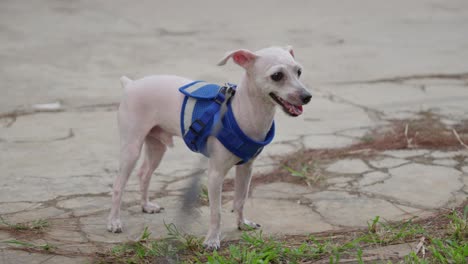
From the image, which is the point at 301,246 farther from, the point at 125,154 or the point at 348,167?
the point at 348,167

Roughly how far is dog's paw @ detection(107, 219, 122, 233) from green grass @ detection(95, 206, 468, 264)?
0.75 ft

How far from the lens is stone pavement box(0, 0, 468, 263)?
419 cm

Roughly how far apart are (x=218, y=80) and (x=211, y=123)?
3254mm

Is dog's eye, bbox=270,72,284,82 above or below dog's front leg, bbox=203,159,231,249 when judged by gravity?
above

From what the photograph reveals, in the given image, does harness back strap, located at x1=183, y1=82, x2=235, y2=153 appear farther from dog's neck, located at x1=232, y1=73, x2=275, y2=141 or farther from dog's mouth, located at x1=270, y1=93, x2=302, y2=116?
dog's mouth, located at x1=270, y1=93, x2=302, y2=116

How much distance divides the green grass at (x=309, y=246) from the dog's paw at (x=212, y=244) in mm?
30

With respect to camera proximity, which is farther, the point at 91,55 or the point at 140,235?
the point at 91,55

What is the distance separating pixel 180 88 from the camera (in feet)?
12.3

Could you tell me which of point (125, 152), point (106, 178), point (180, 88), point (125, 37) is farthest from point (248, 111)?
point (125, 37)

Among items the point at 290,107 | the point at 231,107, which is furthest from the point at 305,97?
the point at 231,107

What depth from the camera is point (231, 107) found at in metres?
3.64

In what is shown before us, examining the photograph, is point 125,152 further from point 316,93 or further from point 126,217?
point 316,93

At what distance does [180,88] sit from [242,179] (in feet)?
1.91

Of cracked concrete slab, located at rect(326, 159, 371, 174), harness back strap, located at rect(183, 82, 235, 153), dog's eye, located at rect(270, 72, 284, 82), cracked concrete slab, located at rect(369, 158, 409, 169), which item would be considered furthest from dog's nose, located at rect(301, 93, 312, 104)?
cracked concrete slab, located at rect(369, 158, 409, 169)
